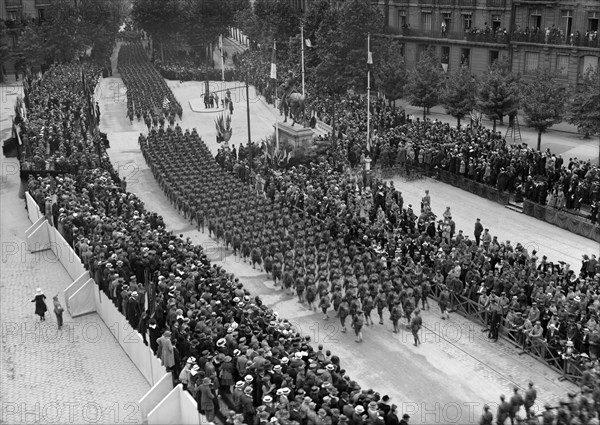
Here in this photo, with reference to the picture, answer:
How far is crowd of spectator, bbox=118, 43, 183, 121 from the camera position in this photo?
2431 inches

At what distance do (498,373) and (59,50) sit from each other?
74152 mm

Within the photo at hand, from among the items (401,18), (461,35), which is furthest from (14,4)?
(461,35)

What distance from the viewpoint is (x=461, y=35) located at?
210 ft

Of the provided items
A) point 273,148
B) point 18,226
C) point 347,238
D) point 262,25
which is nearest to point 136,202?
point 18,226

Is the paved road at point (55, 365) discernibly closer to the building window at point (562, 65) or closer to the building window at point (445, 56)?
the building window at point (562, 65)

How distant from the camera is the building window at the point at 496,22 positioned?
6109 cm

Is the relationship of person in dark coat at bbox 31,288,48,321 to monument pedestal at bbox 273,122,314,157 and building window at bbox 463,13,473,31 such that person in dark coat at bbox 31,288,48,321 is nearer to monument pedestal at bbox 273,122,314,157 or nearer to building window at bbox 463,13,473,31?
monument pedestal at bbox 273,122,314,157

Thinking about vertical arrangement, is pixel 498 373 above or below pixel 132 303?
below

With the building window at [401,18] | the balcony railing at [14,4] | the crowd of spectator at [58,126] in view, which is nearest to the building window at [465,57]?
the building window at [401,18]

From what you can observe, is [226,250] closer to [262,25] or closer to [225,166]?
[225,166]

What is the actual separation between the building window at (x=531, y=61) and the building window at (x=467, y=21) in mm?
6644

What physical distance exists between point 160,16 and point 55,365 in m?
71.7

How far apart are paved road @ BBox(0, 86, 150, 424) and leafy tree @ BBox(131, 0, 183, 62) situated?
61.9m

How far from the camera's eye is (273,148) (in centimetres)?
4903
